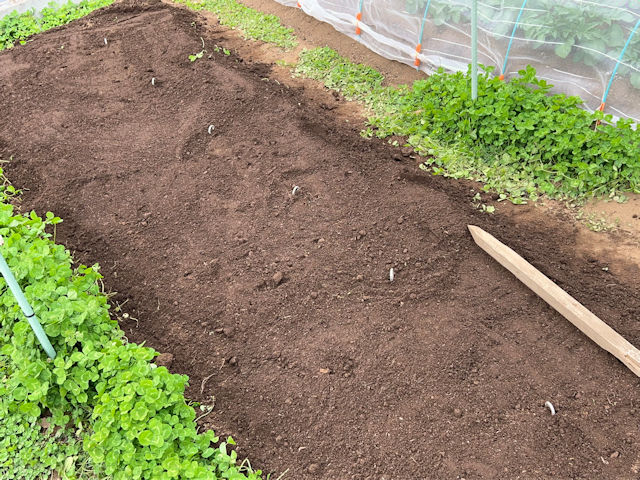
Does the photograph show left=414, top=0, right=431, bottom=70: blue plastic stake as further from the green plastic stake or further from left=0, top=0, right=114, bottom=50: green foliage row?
left=0, top=0, right=114, bottom=50: green foliage row

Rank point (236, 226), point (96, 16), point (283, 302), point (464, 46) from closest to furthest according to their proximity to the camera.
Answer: point (283, 302)
point (236, 226)
point (464, 46)
point (96, 16)

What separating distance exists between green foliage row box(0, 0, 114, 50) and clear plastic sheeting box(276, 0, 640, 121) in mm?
4577

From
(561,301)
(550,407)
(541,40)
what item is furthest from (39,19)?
(550,407)

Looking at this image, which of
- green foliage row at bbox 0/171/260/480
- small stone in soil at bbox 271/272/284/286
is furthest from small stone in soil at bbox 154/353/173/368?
small stone in soil at bbox 271/272/284/286

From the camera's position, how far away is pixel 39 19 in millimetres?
7637

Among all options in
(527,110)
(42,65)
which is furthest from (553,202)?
(42,65)

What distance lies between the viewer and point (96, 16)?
24.9 feet

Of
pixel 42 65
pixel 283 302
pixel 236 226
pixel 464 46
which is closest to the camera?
pixel 283 302

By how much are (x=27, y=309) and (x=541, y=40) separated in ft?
15.1

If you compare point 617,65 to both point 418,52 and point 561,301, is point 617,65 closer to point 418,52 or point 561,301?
point 418,52

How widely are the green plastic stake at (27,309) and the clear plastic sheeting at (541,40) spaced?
175 inches

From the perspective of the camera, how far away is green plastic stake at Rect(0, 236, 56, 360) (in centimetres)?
259

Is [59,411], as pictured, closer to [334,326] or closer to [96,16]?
[334,326]

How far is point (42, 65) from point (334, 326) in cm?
524
